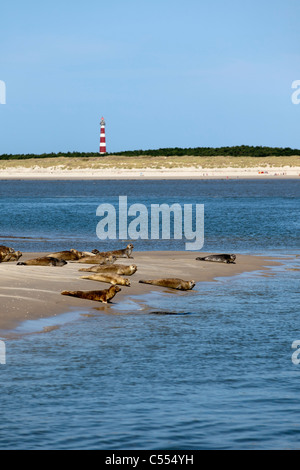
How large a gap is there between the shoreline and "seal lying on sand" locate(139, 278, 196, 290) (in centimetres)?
10559

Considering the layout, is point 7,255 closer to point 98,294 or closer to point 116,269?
point 116,269

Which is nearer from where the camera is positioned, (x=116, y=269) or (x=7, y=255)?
(x=116, y=269)

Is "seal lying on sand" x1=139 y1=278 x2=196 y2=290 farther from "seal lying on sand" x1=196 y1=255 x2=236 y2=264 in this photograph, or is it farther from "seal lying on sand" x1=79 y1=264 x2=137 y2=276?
"seal lying on sand" x1=196 y1=255 x2=236 y2=264

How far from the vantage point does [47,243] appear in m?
28.8

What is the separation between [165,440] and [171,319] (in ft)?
19.6

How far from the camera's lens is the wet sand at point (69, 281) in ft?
45.6

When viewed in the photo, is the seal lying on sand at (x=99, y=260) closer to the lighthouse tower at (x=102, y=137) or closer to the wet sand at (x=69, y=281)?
the wet sand at (x=69, y=281)

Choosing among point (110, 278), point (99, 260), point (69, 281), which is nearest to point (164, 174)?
point (99, 260)

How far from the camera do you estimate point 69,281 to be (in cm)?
1694

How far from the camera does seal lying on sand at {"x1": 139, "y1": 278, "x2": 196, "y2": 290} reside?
57.0 feet

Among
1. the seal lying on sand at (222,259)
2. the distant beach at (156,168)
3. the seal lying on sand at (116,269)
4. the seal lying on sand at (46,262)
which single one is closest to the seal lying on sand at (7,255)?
the seal lying on sand at (46,262)

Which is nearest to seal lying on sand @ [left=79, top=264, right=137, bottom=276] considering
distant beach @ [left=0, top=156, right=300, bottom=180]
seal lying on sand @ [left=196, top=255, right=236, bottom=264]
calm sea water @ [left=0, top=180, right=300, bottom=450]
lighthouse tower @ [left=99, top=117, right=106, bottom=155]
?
calm sea water @ [left=0, top=180, right=300, bottom=450]

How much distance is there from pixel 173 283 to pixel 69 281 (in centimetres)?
226
